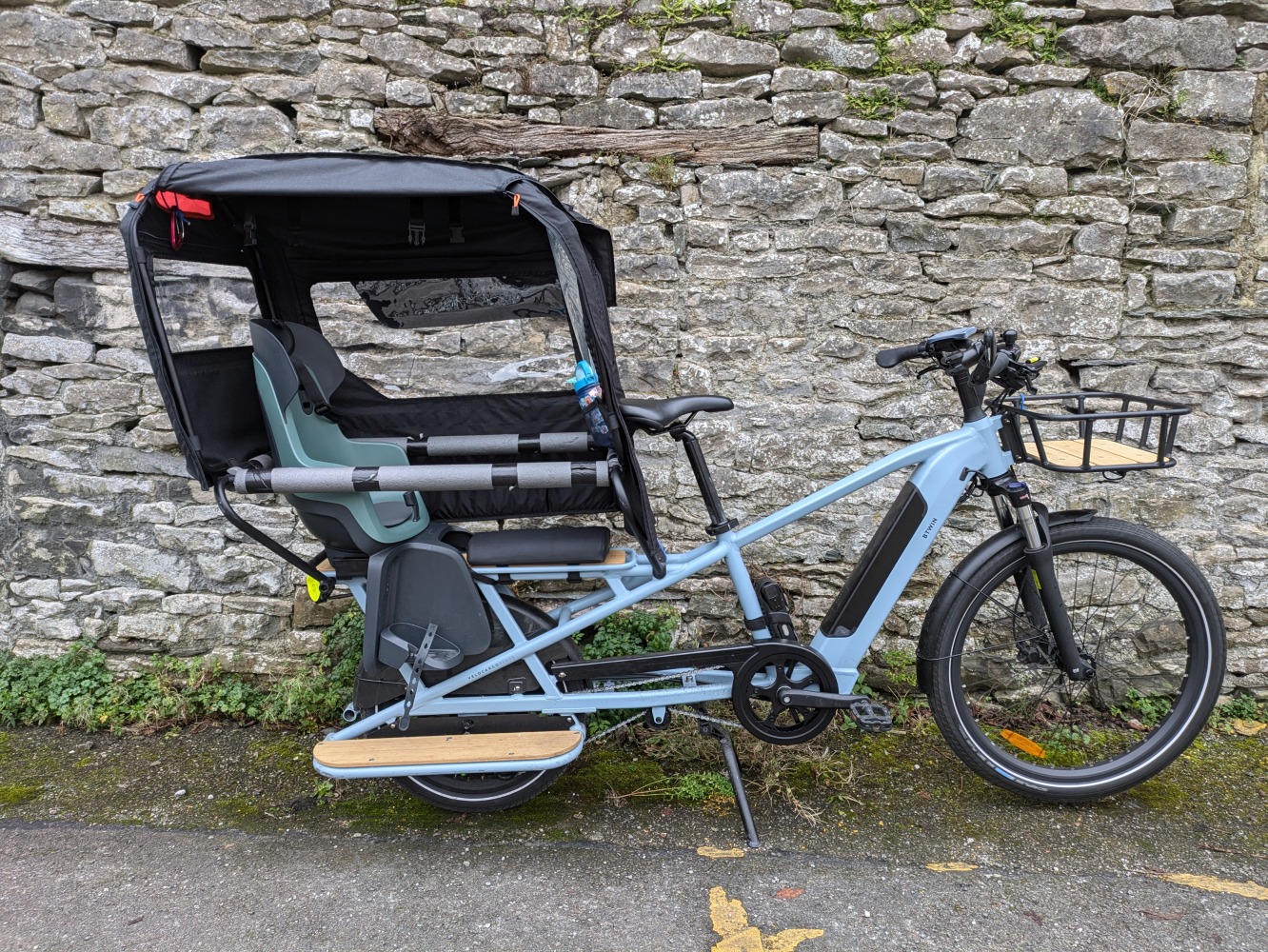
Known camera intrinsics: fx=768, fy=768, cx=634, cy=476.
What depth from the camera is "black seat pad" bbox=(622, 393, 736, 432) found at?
2.29m

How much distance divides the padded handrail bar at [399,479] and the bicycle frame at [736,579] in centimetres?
39

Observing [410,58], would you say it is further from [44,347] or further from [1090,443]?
[1090,443]

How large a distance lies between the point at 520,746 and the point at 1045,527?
1.80 metres

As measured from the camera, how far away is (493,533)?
7.92 ft

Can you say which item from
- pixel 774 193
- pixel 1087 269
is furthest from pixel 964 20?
pixel 1087 269

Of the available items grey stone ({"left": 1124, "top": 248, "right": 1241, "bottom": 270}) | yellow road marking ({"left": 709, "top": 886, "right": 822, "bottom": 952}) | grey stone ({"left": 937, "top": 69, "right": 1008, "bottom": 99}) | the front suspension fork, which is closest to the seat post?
the front suspension fork

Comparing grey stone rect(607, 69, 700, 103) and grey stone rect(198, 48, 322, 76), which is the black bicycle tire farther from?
grey stone rect(198, 48, 322, 76)

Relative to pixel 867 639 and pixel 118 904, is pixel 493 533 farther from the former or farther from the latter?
pixel 118 904

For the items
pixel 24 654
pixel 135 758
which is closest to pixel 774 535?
pixel 135 758

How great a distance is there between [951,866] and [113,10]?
4263mm

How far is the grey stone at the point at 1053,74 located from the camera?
9.73 feet

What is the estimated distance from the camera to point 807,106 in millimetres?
3016

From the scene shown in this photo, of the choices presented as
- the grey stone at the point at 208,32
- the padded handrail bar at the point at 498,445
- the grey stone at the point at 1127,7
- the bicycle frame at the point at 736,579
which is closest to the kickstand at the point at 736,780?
the bicycle frame at the point at 736,579

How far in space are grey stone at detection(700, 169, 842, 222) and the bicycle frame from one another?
3.82ft
